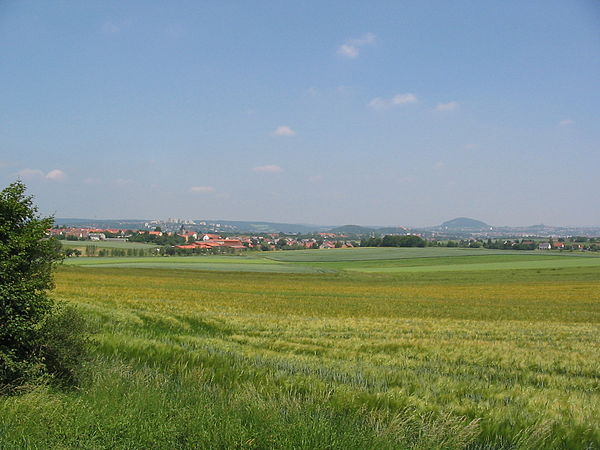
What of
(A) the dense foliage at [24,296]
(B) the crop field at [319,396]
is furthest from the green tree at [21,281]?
(B) the crop field at [319,396]

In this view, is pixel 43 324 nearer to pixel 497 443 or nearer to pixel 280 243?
pixel 497 443

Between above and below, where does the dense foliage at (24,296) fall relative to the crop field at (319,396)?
above

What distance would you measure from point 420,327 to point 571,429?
A: 44.4ft

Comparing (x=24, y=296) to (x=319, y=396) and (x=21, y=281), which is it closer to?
(x=21, y=281)

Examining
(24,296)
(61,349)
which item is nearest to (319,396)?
(61,349)

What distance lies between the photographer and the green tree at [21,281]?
6398 millimetres

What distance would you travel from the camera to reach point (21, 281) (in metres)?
6.77

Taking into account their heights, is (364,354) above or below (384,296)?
above

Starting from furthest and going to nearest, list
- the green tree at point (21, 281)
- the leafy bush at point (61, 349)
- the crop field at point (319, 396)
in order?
1. the leafy bush at point (61, 349)
2. the green tree at point (21, 281)
3. the crop field at point (319, 396)

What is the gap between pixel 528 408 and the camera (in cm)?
638

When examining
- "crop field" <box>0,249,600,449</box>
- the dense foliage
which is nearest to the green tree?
the dense foliage

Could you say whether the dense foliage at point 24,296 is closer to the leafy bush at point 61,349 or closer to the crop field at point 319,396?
the leafy bush at point 61,349

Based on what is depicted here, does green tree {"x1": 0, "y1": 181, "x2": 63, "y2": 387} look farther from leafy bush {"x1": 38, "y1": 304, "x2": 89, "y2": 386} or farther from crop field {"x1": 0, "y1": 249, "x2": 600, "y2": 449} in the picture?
crop field {"x1": 0, "y1": 249, "x2": 600, "y2": 449}

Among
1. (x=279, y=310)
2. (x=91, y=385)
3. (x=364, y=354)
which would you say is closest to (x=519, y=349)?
(x=364, y=354)
